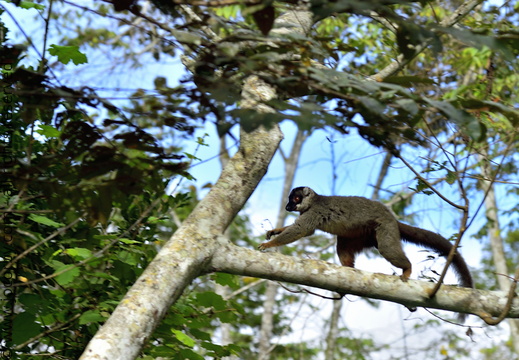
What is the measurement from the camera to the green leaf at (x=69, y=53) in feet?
11.3

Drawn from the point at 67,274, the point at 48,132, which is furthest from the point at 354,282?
the point at 48,132

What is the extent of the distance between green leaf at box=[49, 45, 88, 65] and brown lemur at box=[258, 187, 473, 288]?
2.29 metres

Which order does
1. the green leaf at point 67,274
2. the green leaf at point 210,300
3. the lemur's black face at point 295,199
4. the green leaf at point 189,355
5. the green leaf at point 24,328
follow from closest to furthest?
1. the green leaf at point 67,274
2. the green leaf at point 24,328
3. the green leaf at point 189,355
4. the green leaf at point 210,300
5. the lemur's black face at point 295,199

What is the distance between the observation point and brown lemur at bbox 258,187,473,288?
16.8ft

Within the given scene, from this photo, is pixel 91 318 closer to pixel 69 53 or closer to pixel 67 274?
pixel 67 274

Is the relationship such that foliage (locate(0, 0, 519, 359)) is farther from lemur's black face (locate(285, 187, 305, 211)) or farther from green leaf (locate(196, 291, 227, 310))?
lemur's black face (locate(285, 187, 305, 211))

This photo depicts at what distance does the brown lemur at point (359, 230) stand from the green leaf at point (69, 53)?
2293 mm

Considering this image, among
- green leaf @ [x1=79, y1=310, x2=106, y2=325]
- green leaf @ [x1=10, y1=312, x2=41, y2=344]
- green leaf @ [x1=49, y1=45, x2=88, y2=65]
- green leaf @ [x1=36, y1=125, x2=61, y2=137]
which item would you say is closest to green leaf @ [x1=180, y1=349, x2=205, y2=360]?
green leaf @ [x1=79, y1=310, x2=106, y2=325]

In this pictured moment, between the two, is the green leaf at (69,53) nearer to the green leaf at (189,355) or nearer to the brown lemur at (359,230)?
the green leaf at (189,355)

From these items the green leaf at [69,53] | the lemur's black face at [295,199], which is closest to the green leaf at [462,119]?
the green leaf at [69,53]

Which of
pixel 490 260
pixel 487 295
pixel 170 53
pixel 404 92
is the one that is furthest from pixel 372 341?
pixel 404 92

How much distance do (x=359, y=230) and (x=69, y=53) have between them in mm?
2998

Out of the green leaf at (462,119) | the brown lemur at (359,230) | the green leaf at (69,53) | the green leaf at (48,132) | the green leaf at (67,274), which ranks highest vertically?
the brown lemur at (359,230)

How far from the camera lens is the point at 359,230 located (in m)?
5.44
